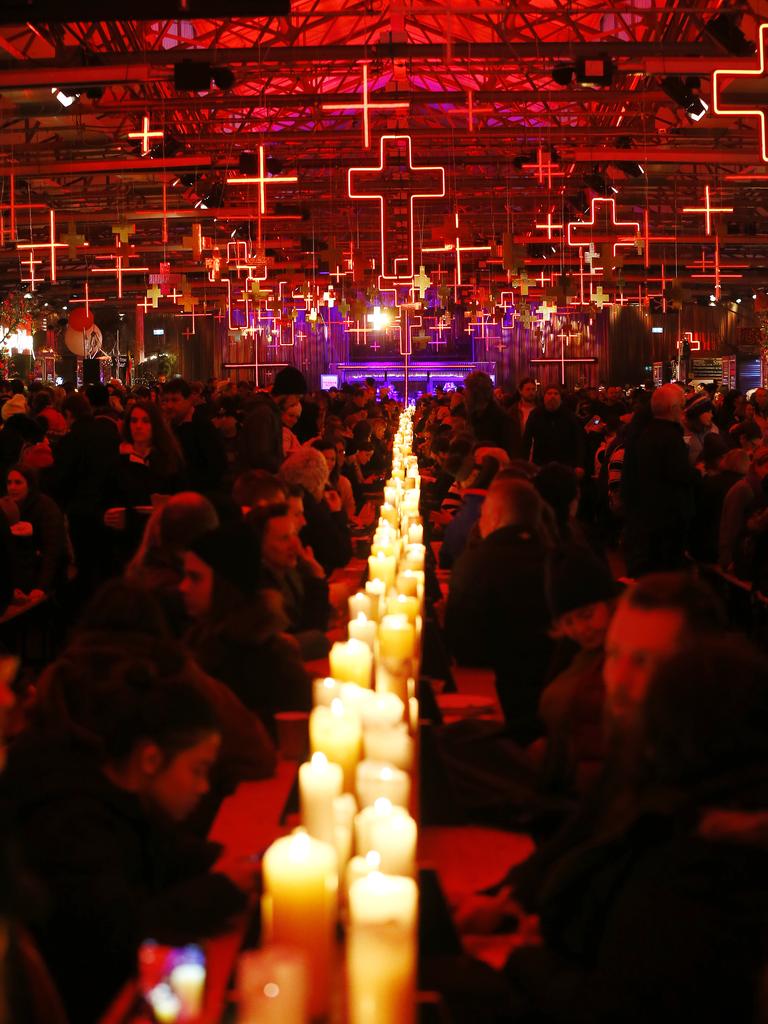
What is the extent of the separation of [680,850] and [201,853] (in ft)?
3.46

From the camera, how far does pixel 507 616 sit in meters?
4.71

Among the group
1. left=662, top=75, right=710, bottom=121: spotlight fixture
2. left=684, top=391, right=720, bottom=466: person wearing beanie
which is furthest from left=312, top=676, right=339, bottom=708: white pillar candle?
left=662, top=75, right=710, bottom=121: spotlight fixture

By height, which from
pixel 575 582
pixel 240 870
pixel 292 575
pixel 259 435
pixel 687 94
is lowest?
pixel 240 870

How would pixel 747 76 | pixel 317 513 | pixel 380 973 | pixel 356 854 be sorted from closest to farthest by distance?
pixel 380 973, pixel 356 854, pixel 317 513, pixel 747 76

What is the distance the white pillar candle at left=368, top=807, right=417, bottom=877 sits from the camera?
2047 mm

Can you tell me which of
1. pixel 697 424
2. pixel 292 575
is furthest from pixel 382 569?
pixel 697 424

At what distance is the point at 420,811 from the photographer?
2.98m

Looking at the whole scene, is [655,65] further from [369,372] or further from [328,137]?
[369,372]

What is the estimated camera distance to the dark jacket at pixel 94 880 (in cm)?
214

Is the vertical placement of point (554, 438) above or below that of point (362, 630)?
above

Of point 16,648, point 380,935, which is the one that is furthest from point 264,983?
point 16,648

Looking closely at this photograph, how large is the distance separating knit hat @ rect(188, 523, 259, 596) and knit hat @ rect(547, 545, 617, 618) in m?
0.85

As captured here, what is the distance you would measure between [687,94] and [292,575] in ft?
28.3

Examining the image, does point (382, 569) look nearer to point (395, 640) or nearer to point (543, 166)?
point (395, 640)
